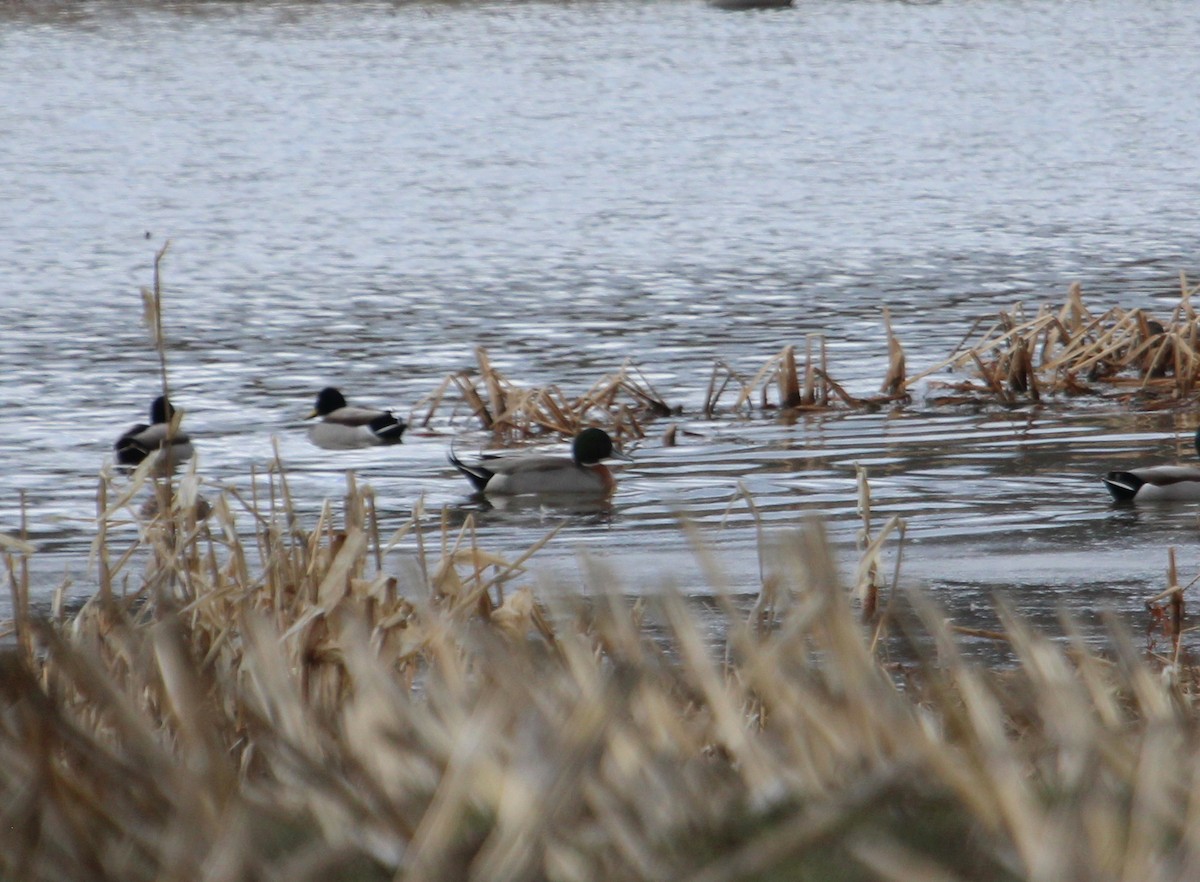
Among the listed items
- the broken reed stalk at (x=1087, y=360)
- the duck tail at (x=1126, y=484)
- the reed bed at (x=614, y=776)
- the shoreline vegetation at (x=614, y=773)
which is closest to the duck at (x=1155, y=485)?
the duck tail at (x=1126, y=484)

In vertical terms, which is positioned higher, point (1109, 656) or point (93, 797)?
point (93, 797)

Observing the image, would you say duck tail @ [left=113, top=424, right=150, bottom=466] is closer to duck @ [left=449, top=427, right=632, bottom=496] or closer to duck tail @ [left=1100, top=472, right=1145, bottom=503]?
duck @ [left=449, top=427, right=632, bottom=496]

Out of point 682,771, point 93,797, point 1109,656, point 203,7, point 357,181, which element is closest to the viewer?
point 93,797

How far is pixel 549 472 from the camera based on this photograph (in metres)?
12.7

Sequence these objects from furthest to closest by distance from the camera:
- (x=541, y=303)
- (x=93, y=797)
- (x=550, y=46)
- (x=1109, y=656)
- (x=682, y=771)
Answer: (x=550, y=46) → (x=541, y=303) → (x=1109, y=656) → (x=682, y=771) → (x=93, y=797)

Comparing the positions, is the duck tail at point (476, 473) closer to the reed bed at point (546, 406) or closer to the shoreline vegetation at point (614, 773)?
the reed bed at point (546, 406)

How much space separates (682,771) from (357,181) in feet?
100

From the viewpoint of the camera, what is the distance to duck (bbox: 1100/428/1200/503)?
38.0 ft

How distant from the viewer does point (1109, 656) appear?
24.3 ft

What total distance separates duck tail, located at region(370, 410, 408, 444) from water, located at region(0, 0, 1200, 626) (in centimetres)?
14

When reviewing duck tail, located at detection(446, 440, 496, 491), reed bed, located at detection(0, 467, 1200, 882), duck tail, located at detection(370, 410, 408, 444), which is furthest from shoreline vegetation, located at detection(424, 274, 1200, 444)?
reed bed, located at detection(0, 467, 1200, 882)

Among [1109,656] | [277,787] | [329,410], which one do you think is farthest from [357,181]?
[277,787]

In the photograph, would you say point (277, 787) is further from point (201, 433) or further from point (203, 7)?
point (203, 7)

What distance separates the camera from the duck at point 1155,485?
11578 millimetres
